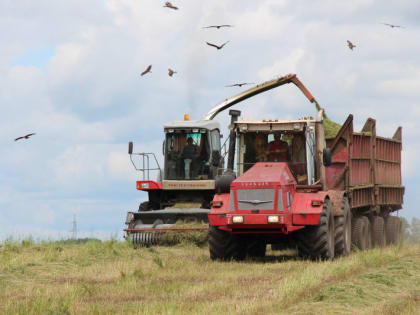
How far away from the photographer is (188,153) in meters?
21.8

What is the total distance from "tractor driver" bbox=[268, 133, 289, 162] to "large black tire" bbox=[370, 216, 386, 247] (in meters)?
6.19

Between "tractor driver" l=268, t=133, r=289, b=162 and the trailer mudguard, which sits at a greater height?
"tractor driver" l=268, t=133, r=289, b=162

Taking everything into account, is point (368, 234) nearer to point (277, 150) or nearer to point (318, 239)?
point (277, 150)

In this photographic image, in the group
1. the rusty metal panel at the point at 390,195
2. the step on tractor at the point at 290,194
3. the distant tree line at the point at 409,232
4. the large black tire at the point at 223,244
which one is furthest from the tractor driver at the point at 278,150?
the distant tree line at the point at 409,232

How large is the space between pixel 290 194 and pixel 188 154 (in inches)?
287

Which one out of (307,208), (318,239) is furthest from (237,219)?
(318,239)

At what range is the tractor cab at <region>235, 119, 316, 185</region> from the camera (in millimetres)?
15805

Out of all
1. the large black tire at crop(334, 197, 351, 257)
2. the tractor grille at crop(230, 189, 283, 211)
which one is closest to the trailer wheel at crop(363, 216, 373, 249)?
the large black tire at crop(334, 197, 351, 257)

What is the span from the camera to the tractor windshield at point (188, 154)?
71.4ft

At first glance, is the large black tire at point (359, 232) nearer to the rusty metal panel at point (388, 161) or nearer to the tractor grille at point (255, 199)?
the rusty metal panel at point (388, 161)

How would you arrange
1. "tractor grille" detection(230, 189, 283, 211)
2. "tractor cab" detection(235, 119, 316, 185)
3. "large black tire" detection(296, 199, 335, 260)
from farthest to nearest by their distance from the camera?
"tractor cab" detection(235, 119, 316, 185) → "large black tire" detection(296, 199, 335, 260) → "tractor grille" detection(230, 189, 283, 211)

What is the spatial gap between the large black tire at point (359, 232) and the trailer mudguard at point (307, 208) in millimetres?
3717

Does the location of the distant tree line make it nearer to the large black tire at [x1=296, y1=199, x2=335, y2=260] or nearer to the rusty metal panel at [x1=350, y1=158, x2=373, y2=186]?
the rusty metal panel at [x1=350, y1=158, x2=373, y2=186]

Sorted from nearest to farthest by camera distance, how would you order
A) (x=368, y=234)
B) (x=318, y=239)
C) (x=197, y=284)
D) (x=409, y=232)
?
1. (x=197, y=284)
2. (x=318, y=239)
3. (x=368, y=234)
4. (x=409, y=232)
